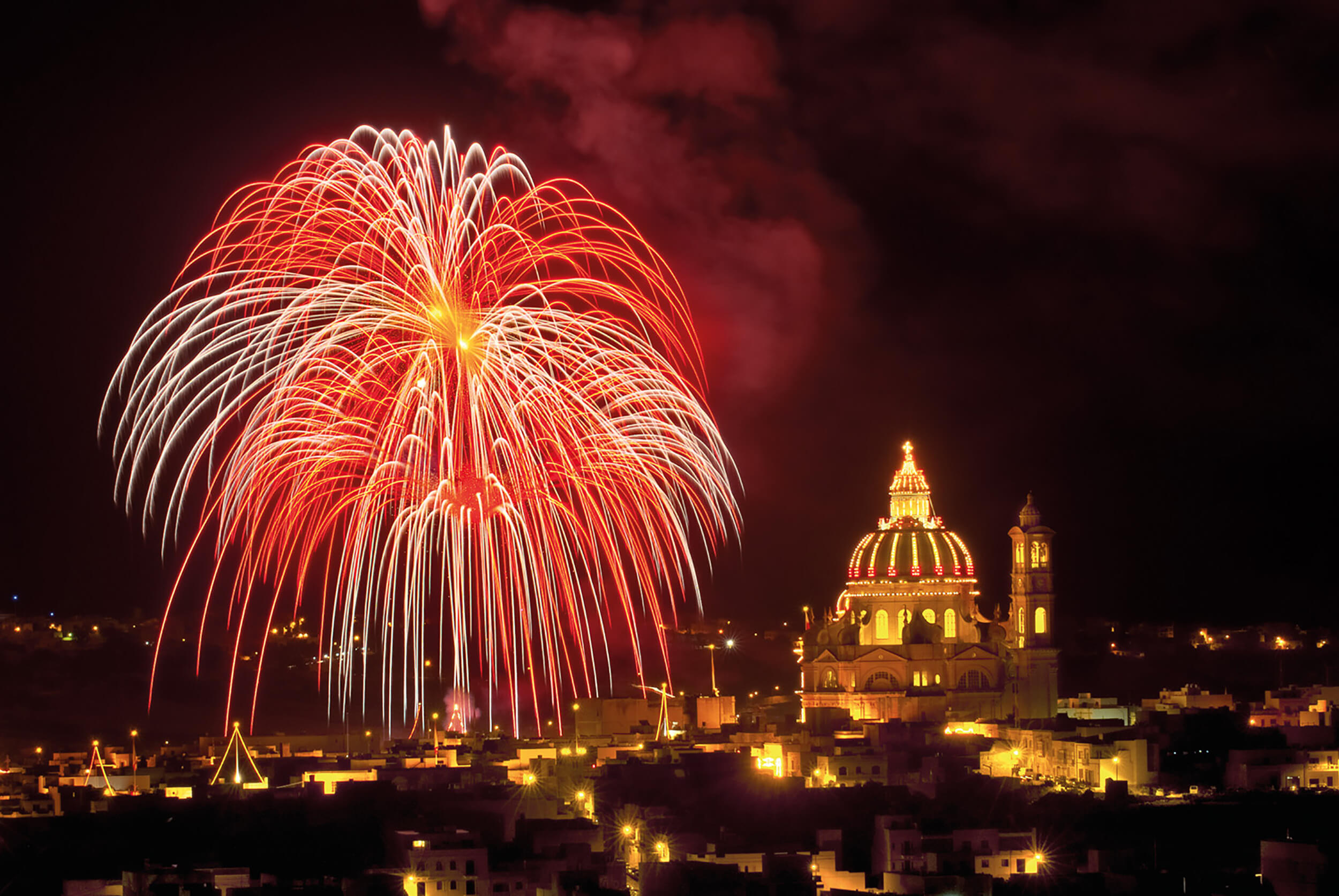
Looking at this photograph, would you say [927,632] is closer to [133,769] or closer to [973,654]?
[973,654]

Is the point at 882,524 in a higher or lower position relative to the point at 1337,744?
higher

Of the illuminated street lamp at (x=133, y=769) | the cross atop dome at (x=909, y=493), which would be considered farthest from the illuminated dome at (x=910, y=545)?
the illuminated street lamp at (x=133, y=769)

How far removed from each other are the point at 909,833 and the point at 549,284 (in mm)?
10473

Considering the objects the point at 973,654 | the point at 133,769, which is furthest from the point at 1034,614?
the point at 133,769

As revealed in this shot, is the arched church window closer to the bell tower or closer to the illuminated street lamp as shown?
the bell tower

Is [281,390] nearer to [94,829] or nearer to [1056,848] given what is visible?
[94,829]

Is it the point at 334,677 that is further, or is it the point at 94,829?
the point at 334,677

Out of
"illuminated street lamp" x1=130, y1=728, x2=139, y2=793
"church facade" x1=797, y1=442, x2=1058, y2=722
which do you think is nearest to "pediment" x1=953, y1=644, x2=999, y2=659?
"church facade" x1=797, y1=442, x2=1058, y2=722

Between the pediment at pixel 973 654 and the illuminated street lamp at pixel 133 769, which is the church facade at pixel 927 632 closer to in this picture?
the pediment at pixel 973 654

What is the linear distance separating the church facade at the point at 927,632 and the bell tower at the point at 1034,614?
0.03 m

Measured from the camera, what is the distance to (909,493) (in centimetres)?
6725

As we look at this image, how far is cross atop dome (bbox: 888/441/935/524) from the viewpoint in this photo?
6681 cm

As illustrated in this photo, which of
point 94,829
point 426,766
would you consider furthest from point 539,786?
point 94,829

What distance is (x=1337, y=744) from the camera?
171ft
